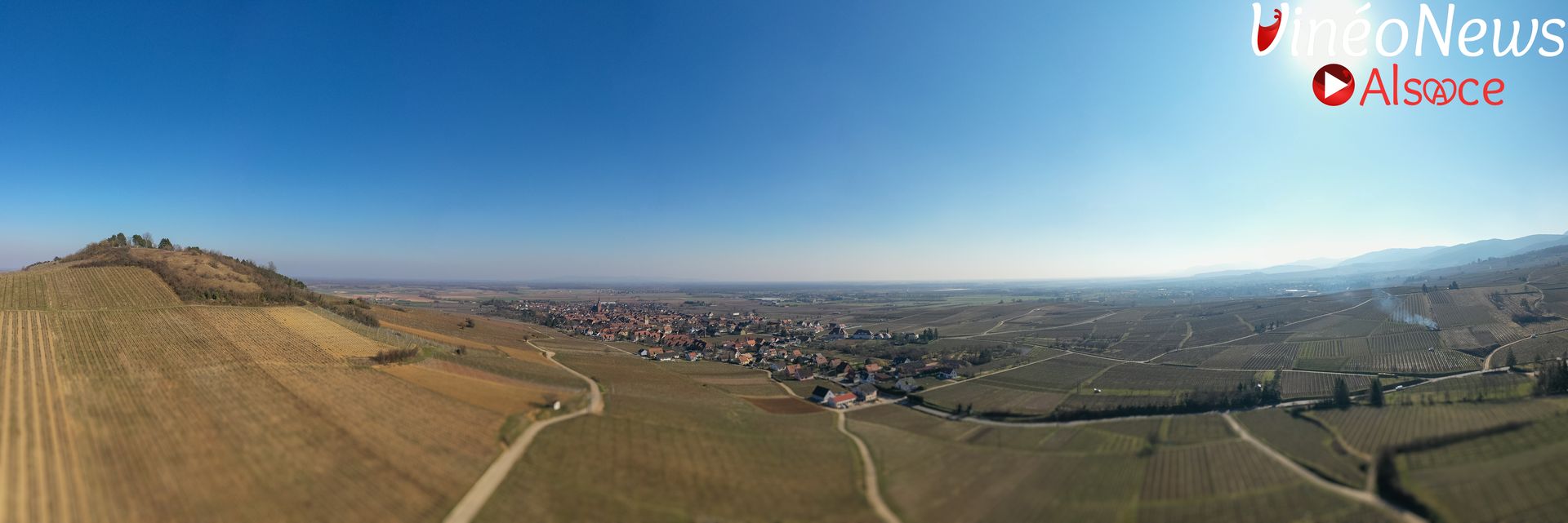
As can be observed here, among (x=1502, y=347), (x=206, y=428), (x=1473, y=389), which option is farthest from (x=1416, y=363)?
(x=206, y=428)

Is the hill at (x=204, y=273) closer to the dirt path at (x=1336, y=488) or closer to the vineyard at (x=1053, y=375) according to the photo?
the vineyard at (x=1053, y=375)

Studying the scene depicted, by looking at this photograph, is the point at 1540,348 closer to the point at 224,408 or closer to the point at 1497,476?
the point at 1497,476

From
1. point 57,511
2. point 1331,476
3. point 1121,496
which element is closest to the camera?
point 57,511

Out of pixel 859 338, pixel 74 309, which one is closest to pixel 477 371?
pixel 74 309

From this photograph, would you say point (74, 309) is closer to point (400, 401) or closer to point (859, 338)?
point (400, 401)

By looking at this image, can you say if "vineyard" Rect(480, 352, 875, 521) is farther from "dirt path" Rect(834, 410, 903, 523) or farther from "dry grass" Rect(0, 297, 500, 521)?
"dry grass" Rect(0, 297, 500, 521)

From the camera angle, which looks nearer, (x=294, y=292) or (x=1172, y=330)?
(x=294, y=292)
